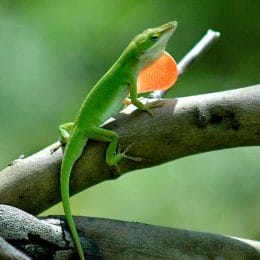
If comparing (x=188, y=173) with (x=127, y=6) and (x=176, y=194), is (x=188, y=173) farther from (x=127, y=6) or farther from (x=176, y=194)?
(x=127, y=6)

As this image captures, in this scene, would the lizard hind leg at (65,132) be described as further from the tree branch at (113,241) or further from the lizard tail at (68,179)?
the tree branch at (113,241)

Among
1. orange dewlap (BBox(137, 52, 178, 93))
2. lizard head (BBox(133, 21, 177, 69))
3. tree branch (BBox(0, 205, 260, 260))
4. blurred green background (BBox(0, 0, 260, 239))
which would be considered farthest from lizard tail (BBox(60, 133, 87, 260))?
blurred green background (BBox(0, 0, 260, 239))

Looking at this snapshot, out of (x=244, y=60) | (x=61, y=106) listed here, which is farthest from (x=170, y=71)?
(x=244, y=60)

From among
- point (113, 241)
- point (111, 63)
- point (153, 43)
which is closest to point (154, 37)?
point (153, 43)

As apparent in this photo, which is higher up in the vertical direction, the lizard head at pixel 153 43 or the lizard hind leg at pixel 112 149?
the lizard head at pixel 153 43

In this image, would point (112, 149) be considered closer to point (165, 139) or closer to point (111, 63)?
point (165, 139)

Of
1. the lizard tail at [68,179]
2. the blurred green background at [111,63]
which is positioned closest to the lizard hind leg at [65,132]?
the lizard tail at [68,179]
